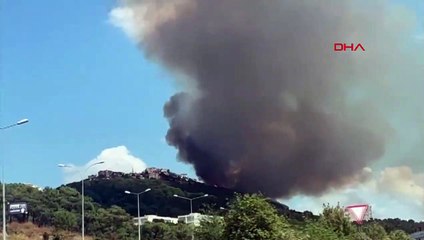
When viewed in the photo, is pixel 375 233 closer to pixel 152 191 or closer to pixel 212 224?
pixel 212 224

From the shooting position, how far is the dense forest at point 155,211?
114ft

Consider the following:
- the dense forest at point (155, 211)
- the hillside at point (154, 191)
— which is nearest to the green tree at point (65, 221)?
the dense forest at point (155, 211)

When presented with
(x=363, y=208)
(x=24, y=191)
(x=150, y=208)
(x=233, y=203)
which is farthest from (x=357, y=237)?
(x=150, y=208)

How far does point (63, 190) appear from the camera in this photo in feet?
315

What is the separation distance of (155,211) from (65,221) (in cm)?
3672

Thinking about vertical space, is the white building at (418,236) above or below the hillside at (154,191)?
below

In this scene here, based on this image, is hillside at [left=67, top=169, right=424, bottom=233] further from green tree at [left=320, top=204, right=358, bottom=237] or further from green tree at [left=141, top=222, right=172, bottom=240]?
green tree at [left=320, top=204, right=358, bottom=237]

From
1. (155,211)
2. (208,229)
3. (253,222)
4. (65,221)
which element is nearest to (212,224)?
(208,229)

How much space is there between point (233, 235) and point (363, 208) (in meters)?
61.9

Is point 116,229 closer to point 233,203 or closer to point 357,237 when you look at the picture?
point 357,237

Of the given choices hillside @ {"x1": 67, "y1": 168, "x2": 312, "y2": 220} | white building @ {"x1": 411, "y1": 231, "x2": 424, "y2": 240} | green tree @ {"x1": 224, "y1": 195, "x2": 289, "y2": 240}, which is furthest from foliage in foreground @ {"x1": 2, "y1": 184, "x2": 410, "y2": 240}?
white building @ {"x1": 411, "y1": 231, "x2": 424, "y2": 240}

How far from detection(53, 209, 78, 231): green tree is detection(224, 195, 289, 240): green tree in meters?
54.4

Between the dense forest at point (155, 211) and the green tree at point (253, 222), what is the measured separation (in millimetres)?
47

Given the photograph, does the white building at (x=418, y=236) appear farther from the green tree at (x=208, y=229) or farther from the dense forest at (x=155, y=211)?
the green tree at (x=208, y=229)
